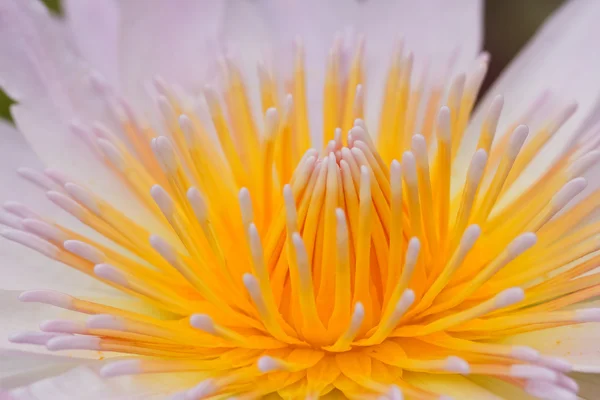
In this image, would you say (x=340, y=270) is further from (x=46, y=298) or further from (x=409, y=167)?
(x=46, y=298)

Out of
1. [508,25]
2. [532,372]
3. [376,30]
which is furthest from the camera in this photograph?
[508,25]

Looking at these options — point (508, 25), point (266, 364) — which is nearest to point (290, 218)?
point (266, 364)

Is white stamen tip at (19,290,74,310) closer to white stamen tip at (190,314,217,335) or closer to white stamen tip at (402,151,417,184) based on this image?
white stamen tip at (190,314,217,335)

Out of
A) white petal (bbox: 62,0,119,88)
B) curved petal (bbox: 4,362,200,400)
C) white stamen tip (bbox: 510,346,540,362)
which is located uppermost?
white petal (bbox: 62,0,119,88)

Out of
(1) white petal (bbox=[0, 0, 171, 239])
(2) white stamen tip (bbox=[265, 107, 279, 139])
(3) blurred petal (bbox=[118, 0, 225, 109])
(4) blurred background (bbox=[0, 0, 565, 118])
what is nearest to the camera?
(2) white stamen tip (bbox=[265, 107, 279, 139])

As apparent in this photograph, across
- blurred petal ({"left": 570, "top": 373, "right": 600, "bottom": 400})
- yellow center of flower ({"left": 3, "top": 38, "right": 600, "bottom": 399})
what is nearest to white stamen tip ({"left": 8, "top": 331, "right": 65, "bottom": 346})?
yellow center of flower ({"left": 3, "top": 38, "right": 600, "bottom": 399})

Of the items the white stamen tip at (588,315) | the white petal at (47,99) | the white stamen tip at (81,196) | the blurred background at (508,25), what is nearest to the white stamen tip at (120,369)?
the white stamen tip at (81,196)

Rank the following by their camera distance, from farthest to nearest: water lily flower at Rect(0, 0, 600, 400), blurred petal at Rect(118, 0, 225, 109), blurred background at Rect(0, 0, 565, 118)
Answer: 1. blurred background at Rect(0, 0, 565, 118)
2. blurred petal at Rect(118, 0, 225, 109)
3. water lily flower at Rect(0, 0, 600, 400)

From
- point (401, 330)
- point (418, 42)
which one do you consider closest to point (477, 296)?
point (401, 330)

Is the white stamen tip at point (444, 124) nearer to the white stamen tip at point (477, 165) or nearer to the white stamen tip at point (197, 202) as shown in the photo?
the white stamen tip at point (477, 165)
